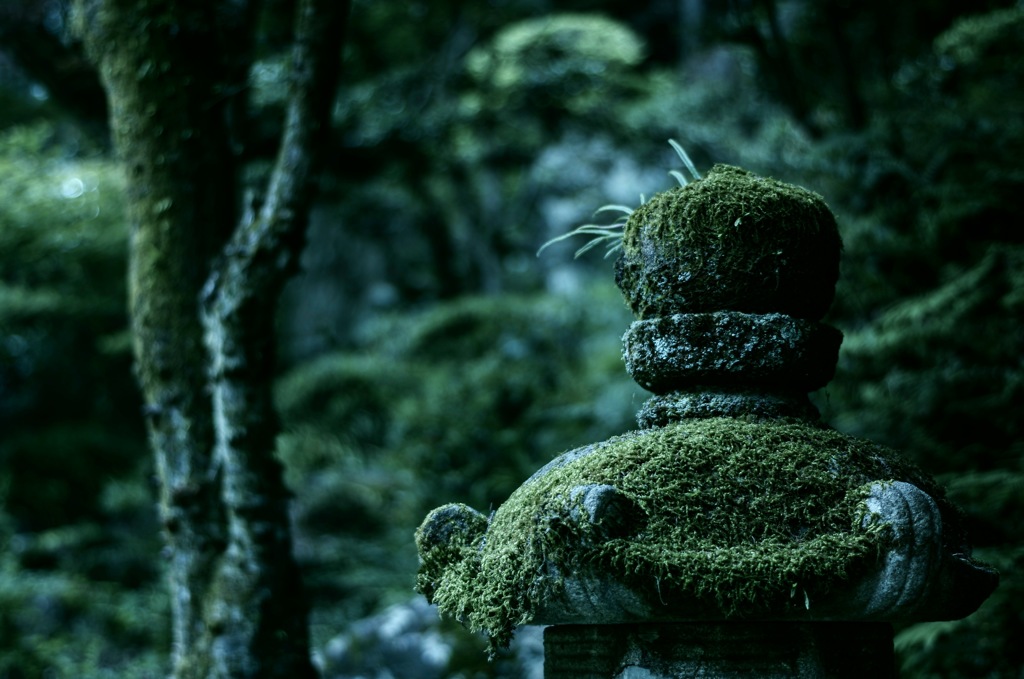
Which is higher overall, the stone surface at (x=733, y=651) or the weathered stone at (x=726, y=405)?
the weathered stone at (x=726, y=405)

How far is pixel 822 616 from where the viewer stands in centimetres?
179

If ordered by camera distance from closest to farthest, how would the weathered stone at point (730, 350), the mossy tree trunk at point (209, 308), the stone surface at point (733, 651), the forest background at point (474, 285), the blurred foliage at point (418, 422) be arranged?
1. the stone surface at point (733, 651)
2. the weathered stone at point (730, 350)
3. the mossy tree trunk at point (209, 308)
4. the forest background at point (474, 285)
5. the blurred foliage at point (418, 422)

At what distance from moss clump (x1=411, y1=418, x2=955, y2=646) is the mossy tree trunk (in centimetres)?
189

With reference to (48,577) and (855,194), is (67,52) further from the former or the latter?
(855,194)

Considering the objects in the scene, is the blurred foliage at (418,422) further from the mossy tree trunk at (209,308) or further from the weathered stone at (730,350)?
the weathered stone at (730,350)

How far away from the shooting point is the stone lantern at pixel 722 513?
68.0 inches

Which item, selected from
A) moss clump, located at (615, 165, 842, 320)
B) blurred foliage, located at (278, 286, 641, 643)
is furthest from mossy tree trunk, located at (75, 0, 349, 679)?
blurred foliage, located at (278, 286, 641, 643)

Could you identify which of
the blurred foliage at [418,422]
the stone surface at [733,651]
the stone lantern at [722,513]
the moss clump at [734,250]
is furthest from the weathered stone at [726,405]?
the blurred foliage at [418,422]

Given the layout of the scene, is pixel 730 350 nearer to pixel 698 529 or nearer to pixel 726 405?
pixel 726 405

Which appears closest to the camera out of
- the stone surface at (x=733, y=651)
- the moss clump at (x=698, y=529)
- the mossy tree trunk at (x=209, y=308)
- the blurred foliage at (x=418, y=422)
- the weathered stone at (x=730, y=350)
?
the moss clump at (x=698, y=529)

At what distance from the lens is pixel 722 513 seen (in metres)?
1.82

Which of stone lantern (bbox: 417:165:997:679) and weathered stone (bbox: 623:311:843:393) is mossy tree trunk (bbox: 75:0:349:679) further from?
weathered stone (bbox: 623:311:843:393)

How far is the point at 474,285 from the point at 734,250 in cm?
982

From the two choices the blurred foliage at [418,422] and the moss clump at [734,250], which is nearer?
the moss clump at [734,250]
